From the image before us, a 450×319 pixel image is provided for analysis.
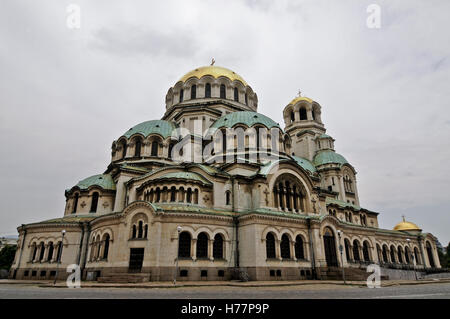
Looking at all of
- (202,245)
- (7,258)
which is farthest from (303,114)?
(7,258)

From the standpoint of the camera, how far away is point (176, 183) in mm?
26203

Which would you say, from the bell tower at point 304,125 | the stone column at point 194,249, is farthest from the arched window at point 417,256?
the stone column at point 194,249

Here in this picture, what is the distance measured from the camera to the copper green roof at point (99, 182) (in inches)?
1254

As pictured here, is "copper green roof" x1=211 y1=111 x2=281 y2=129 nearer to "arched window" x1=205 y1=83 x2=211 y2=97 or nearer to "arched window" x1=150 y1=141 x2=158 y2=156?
"arched window" x1=150 y1=141 x2=158 y2=156

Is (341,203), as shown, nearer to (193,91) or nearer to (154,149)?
(154,149)

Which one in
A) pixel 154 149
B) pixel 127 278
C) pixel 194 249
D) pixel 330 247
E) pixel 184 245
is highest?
pixel 154 149

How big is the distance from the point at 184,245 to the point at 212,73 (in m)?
28.5

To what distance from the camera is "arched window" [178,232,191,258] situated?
22523mm

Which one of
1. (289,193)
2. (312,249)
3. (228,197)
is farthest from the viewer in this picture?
(289,193)

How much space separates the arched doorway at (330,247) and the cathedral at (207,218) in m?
0.09

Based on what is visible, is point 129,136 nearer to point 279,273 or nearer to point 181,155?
point 181,155

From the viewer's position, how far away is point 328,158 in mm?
45094
